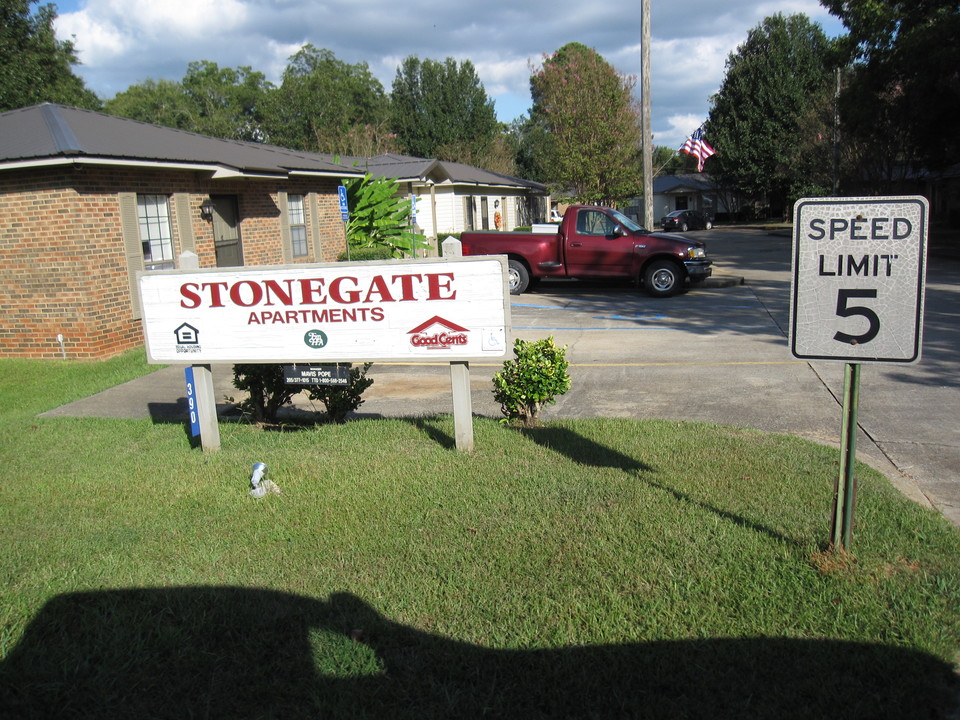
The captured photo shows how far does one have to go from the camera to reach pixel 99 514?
5.04 meters

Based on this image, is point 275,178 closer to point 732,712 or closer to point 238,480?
point 238,480

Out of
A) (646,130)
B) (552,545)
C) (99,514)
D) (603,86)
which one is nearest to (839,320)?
(552,545)

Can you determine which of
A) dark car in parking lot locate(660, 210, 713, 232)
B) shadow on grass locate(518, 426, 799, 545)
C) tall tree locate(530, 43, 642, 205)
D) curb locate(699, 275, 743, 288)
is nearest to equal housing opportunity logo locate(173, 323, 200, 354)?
shadow on grass locate(518, 426, 799, 545)

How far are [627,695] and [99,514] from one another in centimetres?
369

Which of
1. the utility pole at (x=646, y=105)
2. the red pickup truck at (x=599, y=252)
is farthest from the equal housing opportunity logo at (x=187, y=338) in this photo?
the utility pole at (x=646, y=105)

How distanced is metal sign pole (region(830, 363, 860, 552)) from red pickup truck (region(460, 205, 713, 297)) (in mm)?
13506

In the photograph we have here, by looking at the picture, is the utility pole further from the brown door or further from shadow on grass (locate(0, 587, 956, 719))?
shadow on grass (locate(0, 587, 956, 719))

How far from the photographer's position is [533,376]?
6684mm

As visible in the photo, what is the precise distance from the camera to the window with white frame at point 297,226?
18.1 meters

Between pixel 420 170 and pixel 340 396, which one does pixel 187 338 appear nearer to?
pixel 340 396

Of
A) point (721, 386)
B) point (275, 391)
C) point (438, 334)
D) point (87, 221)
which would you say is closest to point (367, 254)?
point (87, 221)

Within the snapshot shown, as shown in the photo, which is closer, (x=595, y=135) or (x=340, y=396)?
(x=340, y=396)

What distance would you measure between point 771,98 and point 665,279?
33630 millimetres

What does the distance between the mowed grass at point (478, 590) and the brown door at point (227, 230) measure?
9631 millimetres
